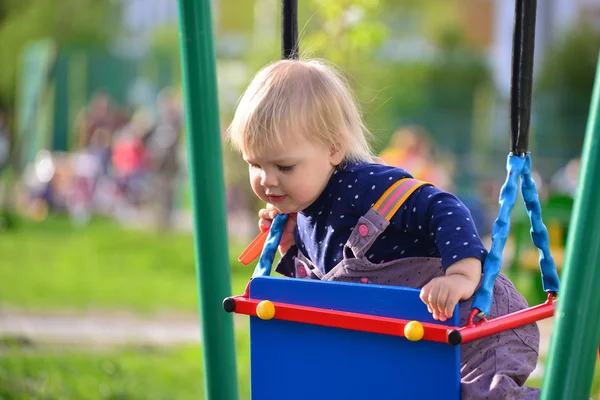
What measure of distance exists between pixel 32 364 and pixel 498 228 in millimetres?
2955

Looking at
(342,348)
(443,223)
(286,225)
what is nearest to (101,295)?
(286,225)

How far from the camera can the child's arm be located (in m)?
1.76

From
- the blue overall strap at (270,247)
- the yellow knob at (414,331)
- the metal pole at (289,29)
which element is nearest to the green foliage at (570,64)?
the metal pole at (289,29)

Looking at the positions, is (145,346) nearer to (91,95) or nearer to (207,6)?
(207,6)

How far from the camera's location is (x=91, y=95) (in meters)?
19.3

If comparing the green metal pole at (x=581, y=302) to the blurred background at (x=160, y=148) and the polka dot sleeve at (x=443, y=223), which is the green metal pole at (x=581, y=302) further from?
the blurred background at (x=160, y=148)

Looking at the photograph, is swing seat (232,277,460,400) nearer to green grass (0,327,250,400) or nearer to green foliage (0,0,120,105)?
green grass (0,327,250,400)

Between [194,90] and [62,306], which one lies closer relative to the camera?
[194,90]

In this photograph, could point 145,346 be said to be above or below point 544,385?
below

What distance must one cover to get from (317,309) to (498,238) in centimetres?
44

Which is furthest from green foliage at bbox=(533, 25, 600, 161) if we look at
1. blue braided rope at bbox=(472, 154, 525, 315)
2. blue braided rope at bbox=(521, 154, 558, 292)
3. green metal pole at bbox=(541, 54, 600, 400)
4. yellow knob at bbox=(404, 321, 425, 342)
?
green metal pole at bbox=(541, 54, 600, 400)

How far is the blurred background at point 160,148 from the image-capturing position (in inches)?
186

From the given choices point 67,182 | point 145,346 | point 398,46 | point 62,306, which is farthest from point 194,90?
point 398,46

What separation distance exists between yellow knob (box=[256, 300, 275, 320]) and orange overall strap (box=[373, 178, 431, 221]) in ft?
1.14
